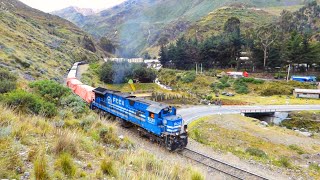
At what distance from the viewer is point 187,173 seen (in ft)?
30.8

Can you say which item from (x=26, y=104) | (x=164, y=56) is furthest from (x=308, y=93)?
(x=164, y=56)

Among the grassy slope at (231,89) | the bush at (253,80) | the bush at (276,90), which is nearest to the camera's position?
the grassy slope at (231,89)

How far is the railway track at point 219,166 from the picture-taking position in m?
16.2

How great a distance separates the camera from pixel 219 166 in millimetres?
17672

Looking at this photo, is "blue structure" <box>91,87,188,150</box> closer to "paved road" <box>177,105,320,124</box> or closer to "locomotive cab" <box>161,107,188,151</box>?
"locomotive cab" <box>161,107,188,151</box>

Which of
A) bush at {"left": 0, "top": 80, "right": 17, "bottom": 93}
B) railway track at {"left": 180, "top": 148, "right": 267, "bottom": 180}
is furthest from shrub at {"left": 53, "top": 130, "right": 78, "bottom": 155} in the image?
railway track at {"left": 180, "top": 148, "right": 267, "bottom": 180}

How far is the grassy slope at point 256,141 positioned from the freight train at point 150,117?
171 inches

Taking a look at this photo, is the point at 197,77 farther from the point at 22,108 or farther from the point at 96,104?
the point at 22,108

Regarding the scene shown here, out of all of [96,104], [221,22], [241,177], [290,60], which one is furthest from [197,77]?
[221,22]

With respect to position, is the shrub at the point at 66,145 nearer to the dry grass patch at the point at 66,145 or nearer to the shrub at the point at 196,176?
the dry grass patch at the point at 66,145

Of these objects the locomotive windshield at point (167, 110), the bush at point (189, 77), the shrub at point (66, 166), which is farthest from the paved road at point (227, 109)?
the shrub at point (66, 166)

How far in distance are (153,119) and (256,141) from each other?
11471mm

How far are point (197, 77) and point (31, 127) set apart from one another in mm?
62400

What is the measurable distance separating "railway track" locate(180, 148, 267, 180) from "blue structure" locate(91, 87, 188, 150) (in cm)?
109
